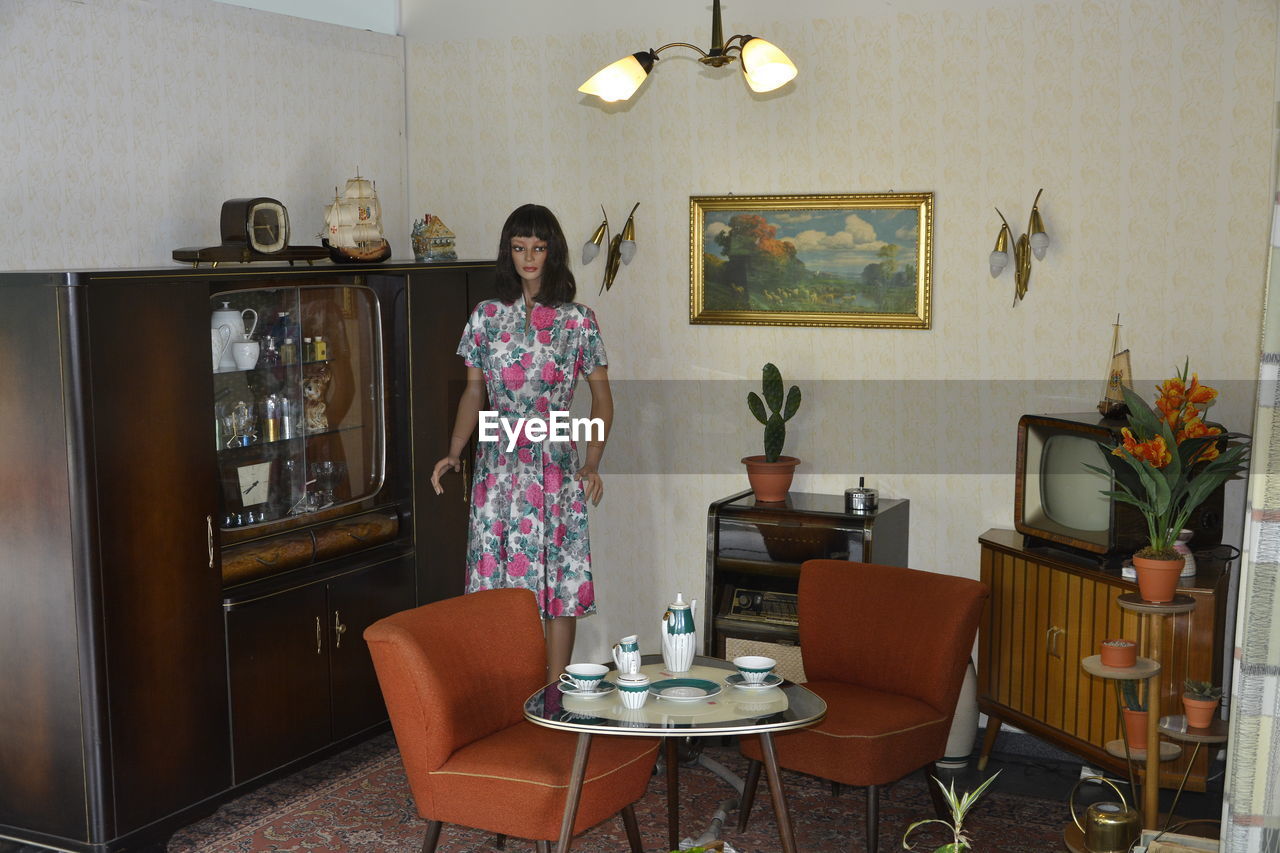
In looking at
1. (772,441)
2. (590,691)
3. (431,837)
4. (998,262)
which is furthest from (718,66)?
(431,837)

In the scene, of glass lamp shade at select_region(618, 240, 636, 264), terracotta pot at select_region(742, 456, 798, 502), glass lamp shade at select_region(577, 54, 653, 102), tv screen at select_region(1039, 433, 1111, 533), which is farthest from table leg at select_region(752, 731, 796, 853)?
glass lamp shade at select_region(618, 240, 636, 264)

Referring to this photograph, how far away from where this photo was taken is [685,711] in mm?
3107

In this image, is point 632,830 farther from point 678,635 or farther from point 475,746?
point 678,635

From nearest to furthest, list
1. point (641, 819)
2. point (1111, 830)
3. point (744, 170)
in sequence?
1. point (1111, 830)
2. point (641, 819)
3. point (744, 170)

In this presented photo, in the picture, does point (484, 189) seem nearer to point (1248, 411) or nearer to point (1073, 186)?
point (1073, 186)

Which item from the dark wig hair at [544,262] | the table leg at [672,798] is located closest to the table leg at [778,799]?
the table leg at [672,798]

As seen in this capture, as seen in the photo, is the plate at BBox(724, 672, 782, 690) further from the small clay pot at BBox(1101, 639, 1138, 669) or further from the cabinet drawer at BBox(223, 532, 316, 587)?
the cabinet drawer at BBox(223, 532, 316, 587)

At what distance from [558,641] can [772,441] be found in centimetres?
106

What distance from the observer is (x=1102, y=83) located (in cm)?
428

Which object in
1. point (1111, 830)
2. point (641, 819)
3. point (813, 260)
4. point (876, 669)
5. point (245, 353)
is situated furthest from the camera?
point (813, 260)

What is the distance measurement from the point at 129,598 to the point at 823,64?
9.79ft

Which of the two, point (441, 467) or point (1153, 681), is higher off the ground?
point (441, 467)

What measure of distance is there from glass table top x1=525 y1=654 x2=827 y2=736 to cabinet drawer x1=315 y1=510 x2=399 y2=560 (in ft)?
4.49

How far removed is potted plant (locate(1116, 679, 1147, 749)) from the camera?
11.7 feet
